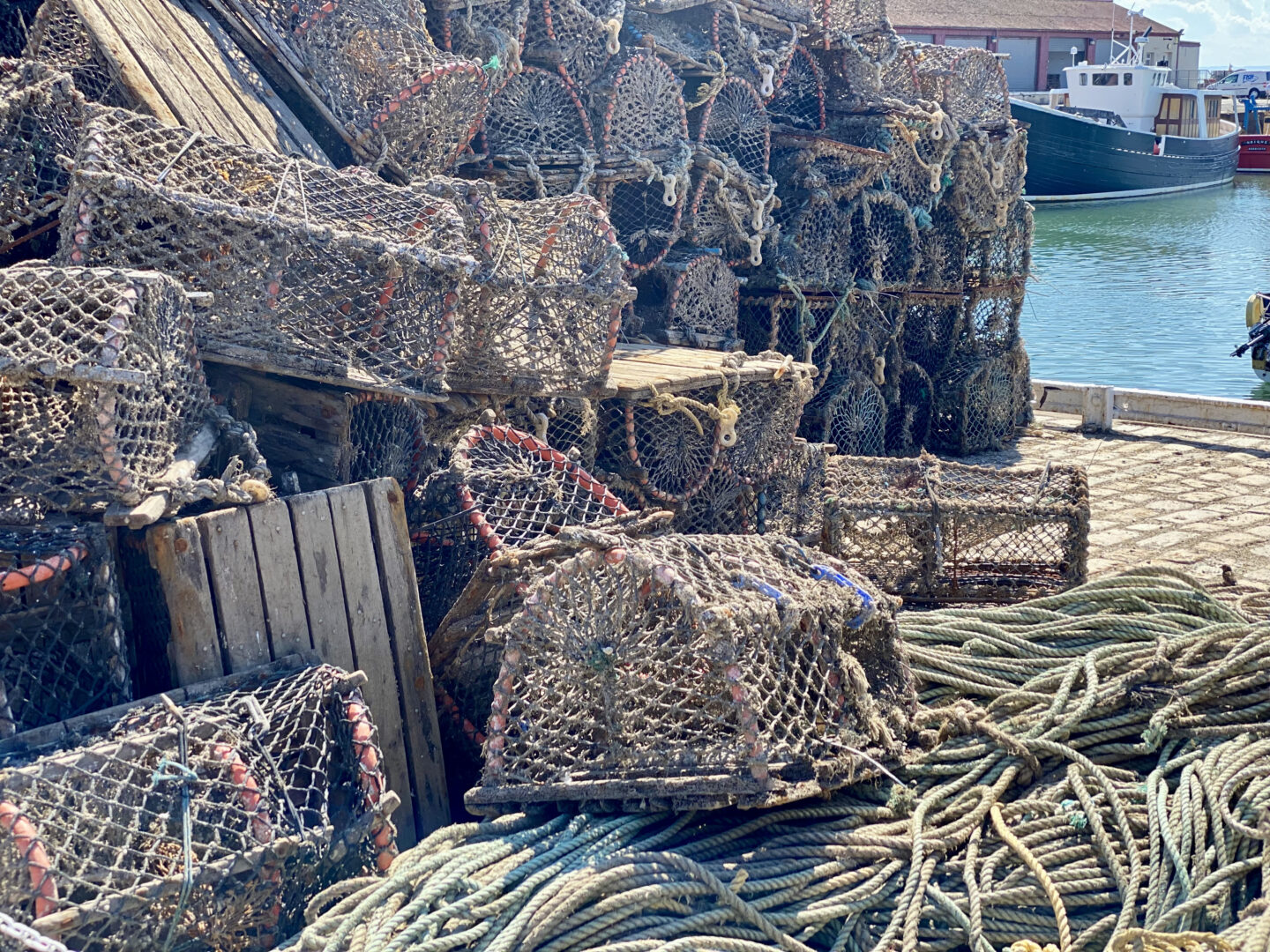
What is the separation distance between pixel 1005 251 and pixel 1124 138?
25.5 meters

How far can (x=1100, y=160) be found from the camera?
29.9 meters

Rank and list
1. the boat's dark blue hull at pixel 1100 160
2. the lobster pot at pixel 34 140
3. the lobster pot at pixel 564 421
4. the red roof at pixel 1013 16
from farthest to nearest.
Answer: the red roof at pixel 1013 16 → the boat's dark blue hull at pixel 1100 160 → the lobster pot at pixel 564 421 → the lobster pot at pixel 34 140

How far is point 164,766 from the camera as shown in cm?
221

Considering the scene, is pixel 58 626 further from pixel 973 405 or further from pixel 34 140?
pixel 973 405

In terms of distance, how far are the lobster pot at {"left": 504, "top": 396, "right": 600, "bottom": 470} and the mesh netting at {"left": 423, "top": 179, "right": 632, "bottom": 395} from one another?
0.19 metres

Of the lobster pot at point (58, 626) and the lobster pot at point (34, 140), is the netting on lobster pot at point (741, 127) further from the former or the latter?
the lobster pot at point (58, 626)

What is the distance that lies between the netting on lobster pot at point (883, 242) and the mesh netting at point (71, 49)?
379 centimetres

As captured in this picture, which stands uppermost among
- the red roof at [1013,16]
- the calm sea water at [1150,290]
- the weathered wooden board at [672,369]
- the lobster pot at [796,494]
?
the red roof at [1013,16]

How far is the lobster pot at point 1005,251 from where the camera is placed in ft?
23.6

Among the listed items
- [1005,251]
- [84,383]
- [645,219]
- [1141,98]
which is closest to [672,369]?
[645,219]

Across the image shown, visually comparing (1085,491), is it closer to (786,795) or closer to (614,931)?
(786,795)

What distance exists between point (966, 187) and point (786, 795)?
5162mm

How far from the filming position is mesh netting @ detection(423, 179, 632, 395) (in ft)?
11.5

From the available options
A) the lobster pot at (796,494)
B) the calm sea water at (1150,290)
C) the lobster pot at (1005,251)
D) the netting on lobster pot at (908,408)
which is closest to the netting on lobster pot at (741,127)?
the netting on lobster pot at (908,408)
